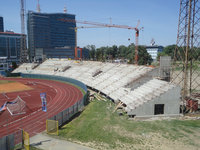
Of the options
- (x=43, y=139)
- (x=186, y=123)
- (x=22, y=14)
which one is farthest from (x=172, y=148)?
(x=22, y=14)

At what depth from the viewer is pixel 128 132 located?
19344 millimetres

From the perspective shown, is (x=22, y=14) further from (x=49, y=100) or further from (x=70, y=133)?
(x=70, y=133)

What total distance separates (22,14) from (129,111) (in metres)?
123

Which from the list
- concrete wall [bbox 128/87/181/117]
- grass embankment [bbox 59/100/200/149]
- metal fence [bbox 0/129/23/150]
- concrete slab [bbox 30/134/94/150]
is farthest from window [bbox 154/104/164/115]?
metal fence [bbox 0/129/23/150]

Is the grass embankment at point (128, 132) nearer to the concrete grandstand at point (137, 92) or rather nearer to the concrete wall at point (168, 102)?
the concrete wall at point (168, 102)

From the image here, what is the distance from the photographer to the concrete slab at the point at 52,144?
15617mm

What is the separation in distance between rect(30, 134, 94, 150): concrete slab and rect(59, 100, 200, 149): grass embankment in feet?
3.06

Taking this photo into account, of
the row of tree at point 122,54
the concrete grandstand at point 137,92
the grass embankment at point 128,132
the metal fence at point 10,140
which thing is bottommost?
the grass embankment at point 128,132

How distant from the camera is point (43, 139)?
17453 millimetres

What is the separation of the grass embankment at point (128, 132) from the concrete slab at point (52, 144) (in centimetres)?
93

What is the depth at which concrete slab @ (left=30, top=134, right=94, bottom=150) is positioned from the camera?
51.2 feet

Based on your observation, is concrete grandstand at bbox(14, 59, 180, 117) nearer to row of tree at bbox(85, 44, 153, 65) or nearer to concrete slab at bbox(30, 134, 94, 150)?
concrete slab at bbox(30, 134, 94, 150)

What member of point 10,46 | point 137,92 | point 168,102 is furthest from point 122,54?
point 168,102

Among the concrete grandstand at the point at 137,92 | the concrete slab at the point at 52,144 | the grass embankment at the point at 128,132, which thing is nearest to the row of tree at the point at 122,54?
the concrete grandstand at the point at 137,92
